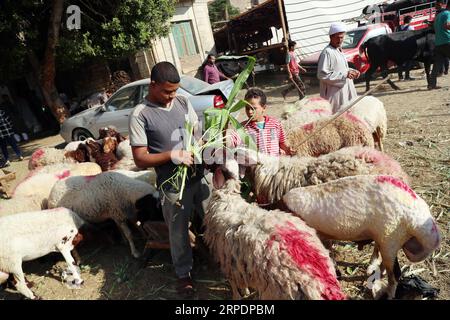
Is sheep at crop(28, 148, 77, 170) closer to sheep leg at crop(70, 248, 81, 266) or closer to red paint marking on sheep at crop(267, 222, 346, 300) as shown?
sheep leg at crop(70, 248, 81, 266)

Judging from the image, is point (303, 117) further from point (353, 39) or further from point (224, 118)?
point (353, 39)

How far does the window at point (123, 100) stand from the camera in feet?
28.4

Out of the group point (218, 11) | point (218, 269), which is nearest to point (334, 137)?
point (218, 269)

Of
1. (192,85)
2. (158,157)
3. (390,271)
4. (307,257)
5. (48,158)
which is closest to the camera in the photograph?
(307,257)

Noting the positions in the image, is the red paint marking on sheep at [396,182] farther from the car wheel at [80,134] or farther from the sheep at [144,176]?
the car wheel at [80,134]

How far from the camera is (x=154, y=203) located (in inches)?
155

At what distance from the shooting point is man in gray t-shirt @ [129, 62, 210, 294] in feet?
8.38

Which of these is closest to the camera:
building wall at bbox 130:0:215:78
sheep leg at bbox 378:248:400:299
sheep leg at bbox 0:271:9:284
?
sheep leg at bbox 378:248:400:299

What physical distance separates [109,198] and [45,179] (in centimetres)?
159

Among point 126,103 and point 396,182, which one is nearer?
point 396,182

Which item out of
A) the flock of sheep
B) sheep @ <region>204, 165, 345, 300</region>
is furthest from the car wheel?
sheep @ <region>204, 165, 345, 300</region>

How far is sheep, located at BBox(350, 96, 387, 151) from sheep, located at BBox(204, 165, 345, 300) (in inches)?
105

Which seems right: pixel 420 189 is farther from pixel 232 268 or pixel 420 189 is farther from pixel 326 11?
pixel 326 11

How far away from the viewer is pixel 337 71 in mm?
4617
